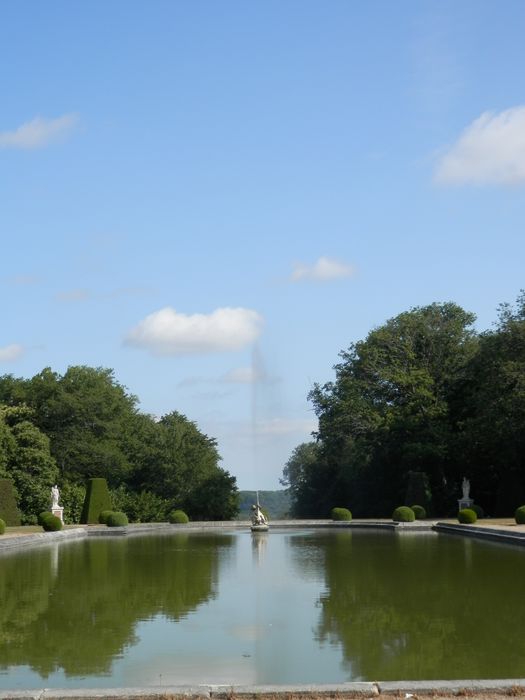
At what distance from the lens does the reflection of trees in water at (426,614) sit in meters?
9.11

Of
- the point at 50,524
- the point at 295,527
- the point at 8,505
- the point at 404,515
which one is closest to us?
the point at 50,524

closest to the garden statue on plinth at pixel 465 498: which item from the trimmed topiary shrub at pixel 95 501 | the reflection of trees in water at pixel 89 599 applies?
the trimmed topiary shrub at pixel 95 501

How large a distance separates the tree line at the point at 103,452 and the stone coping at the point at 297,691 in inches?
1542

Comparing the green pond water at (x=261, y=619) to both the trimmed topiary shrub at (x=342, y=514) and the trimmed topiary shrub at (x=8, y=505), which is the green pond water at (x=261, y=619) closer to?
the trimmed topiary shrub at (x=8, y=505)

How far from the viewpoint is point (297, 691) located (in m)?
7.44

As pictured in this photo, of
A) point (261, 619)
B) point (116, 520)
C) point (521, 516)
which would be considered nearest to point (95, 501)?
point (116, 520)

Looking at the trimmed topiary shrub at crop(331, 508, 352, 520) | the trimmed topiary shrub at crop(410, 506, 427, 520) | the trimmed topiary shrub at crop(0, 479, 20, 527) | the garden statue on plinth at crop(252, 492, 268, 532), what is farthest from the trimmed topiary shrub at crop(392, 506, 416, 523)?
the trimmed topiary shrub at crop(0, 479, 20, 527)

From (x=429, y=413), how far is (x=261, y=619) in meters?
35.1

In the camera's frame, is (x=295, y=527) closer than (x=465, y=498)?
Yes

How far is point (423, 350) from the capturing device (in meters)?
50.3

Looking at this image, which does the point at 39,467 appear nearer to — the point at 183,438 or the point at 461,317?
the point at 183,438

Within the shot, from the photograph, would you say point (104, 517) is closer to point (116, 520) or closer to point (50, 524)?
point (116, 520)

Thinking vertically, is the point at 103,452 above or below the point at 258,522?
above

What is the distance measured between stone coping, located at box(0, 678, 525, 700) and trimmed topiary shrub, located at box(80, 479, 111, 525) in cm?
3585
